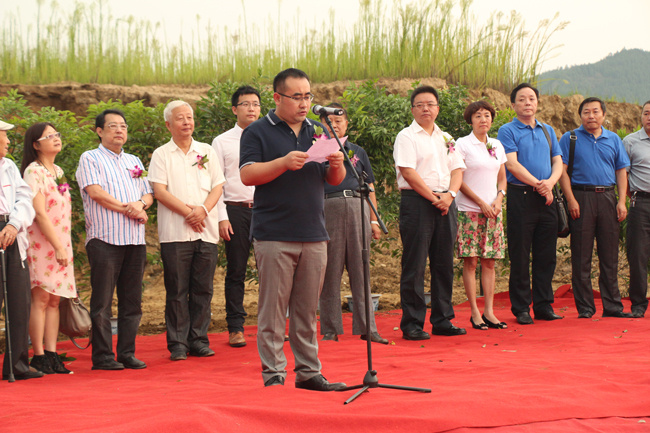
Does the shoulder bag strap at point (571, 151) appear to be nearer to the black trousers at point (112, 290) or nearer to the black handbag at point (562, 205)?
the black handbag at point (562, 205)

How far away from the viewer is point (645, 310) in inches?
241

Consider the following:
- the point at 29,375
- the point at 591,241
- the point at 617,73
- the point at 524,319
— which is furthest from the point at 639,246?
the point at 617,73

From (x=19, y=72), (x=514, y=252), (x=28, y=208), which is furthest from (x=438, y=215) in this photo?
(x=19, y=72)

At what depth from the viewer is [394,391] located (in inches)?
124

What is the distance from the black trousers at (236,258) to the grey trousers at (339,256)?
2.44ft

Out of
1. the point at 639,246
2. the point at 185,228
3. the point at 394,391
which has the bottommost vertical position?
the point at 394,391

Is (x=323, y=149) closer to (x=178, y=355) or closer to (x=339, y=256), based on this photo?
(x=339, y=256)

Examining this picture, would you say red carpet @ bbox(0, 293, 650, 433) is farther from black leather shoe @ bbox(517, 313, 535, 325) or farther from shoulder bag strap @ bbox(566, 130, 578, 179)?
shoulder bag strap @ bbox(566, 130, 578, 179)

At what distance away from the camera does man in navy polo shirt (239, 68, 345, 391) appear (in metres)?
3.29

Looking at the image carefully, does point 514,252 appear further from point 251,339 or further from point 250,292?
point 250,292

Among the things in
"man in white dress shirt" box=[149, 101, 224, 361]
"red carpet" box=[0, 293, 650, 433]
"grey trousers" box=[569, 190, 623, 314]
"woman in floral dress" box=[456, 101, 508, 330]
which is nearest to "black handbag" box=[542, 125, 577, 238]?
"grey trousers" box=[569, 190, 623, 314]

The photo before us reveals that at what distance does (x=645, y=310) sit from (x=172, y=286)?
15.4ft

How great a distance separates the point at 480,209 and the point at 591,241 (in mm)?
1373

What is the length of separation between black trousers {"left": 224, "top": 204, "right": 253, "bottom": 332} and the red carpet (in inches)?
12.1
